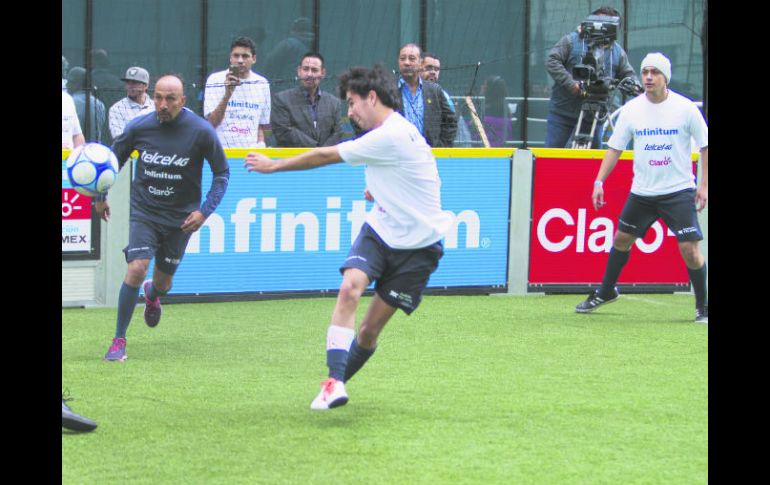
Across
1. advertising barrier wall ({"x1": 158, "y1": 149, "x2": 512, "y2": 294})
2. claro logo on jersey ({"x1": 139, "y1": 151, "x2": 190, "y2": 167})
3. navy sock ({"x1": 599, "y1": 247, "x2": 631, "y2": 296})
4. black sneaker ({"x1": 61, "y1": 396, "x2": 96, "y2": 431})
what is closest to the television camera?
advertising barrier wall ({"x1": 158, "y1": 149, "x2": 512, "y2": 294})

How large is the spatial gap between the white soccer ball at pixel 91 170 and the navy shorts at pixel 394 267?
6.66 feet

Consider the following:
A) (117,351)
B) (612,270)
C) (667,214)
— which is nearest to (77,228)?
(117,351)

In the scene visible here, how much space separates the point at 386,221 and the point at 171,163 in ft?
8.67

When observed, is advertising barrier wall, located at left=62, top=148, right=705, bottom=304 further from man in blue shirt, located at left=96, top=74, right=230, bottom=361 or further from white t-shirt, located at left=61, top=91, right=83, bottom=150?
man in blue shirt, located at left=96, top=74, right=230, bottom=361

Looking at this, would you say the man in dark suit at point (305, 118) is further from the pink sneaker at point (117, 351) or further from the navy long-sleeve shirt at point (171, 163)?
the pink sneaker at point (117, 351)

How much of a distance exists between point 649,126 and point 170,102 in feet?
14.8

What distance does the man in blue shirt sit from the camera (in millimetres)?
9461

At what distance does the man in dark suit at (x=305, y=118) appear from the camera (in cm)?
1256

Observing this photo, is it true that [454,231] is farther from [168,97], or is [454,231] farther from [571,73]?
[168,97]

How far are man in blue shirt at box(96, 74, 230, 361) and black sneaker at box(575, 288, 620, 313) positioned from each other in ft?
13.6

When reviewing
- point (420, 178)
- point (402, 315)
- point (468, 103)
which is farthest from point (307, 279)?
point (420, 178)

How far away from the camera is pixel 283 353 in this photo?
32.0 ft

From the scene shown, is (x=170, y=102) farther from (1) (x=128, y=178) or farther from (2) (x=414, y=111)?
(2) (x=414, y=111)

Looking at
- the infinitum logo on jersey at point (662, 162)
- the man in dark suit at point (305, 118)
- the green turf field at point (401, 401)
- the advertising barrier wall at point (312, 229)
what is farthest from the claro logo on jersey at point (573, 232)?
the man in dark suit at point (305, 118)
